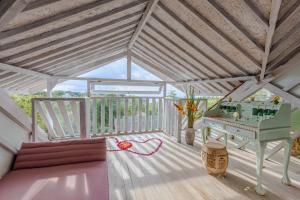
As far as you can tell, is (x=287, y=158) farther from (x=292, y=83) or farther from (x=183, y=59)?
(x=183, y=59)

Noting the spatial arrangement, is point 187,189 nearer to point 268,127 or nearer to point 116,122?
point 268,127

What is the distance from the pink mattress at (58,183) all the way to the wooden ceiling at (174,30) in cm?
131

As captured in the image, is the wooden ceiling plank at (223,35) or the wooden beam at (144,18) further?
the wooden beam at (144,18)

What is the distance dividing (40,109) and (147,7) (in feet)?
8.35

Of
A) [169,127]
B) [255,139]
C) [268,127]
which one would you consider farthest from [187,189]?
[169,127]

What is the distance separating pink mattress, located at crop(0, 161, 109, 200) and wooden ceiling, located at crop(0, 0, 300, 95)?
1.31 m

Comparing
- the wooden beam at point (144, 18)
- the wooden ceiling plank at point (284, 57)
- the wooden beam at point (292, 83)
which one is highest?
the wooden beam at point (144, 18)

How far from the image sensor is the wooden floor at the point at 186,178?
6.12 ft

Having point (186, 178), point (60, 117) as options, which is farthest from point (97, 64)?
point (186, 178)

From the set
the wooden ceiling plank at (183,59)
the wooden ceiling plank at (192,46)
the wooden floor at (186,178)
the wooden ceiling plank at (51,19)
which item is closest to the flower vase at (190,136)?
the wooden floor at (186,178)

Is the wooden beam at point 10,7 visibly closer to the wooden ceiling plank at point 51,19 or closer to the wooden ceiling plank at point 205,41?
the wooden ceiling plank at point 51,19

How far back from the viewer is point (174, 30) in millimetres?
3457

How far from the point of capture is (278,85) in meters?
3.14

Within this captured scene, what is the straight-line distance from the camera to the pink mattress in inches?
47.7
